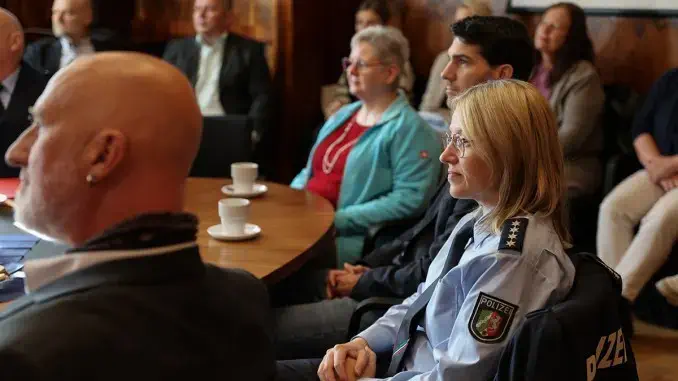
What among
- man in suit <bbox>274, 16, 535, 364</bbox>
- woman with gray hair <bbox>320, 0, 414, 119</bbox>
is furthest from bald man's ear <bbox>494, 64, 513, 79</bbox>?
woman with gray hair <bbox>320, 0, 414, 119</bbox>

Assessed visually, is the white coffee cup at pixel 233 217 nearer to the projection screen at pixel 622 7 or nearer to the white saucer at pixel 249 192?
the white saucer at pixel 249 192

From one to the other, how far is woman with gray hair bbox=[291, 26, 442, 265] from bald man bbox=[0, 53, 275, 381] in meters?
1.70

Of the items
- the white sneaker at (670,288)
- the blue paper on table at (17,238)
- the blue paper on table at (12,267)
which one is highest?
the blue paper on table at (12,267)

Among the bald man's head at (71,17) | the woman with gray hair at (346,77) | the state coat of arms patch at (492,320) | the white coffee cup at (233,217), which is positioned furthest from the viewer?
the woman with gray hair at (346,77)

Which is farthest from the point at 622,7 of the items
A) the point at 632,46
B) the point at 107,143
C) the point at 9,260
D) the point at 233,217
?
the point at 107,143

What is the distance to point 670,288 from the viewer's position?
3.26 m

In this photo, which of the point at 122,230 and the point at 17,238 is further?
the point at 17,238

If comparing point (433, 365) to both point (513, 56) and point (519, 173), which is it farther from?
point (513, 56)

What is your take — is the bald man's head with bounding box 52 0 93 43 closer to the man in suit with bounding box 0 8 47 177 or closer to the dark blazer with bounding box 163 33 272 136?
the dark blazer with bounding box 163 33 272 136

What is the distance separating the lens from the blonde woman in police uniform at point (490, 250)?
142cm

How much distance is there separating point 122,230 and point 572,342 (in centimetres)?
71

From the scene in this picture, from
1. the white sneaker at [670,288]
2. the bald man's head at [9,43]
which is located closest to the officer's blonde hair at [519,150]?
the bald man's head at [9,43]

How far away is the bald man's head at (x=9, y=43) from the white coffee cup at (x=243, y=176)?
77cm

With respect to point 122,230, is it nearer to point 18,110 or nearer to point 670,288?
point 18,110
